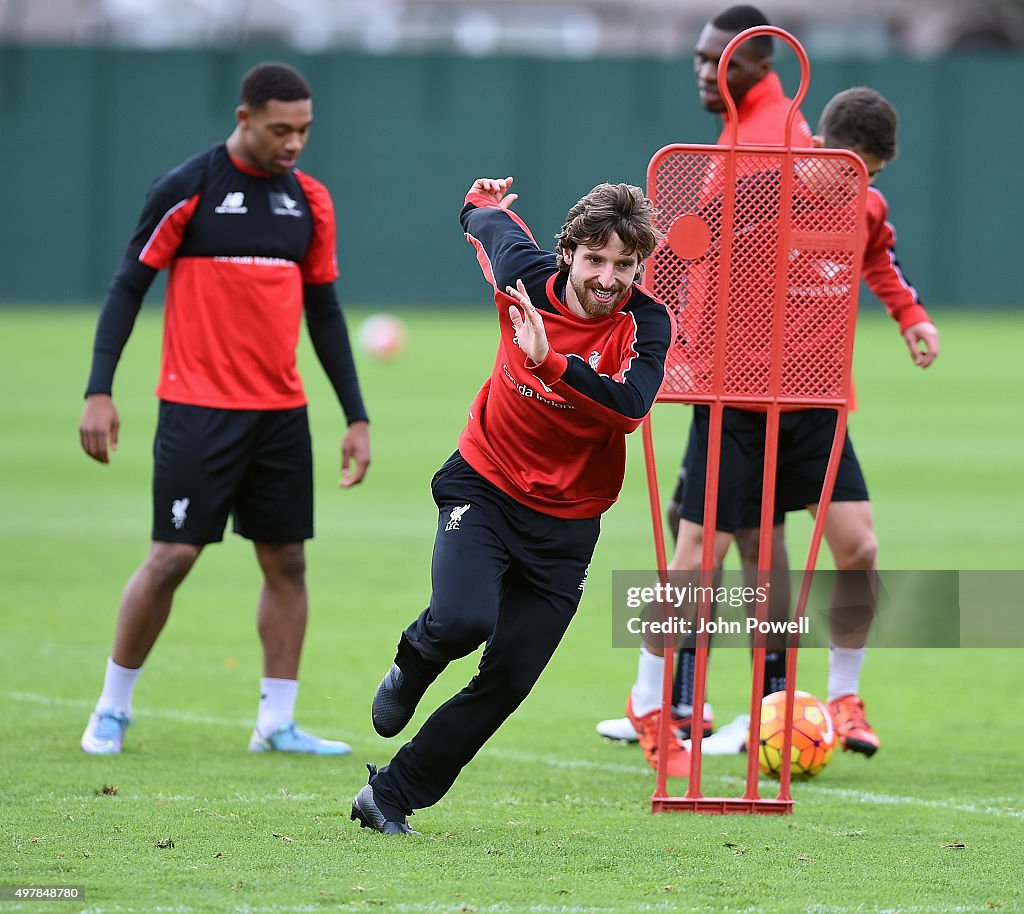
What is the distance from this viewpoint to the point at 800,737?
5988mm

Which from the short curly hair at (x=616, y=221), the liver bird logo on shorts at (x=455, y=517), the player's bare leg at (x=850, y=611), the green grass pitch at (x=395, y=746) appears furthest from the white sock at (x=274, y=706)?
the short curly hair at (x=616, y=221)

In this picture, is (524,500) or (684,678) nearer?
(524,500)

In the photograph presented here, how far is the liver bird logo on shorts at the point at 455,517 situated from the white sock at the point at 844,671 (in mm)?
2205

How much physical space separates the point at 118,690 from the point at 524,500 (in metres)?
2.15

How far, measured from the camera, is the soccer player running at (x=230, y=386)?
250 inches

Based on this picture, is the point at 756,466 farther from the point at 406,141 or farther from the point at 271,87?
the point at 406,141

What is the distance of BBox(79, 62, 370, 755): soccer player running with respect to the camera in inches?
250

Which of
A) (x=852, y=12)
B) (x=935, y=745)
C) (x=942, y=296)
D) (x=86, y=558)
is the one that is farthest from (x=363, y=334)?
(x=852, y=12)

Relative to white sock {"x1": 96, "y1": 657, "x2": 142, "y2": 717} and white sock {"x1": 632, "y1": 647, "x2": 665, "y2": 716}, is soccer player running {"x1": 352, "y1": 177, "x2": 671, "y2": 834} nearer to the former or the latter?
white sock {"x1": 632, "y1": 647, "x2": 665, "y2": 716}

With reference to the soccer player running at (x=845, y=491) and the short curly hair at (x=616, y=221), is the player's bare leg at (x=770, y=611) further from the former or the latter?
the short curly hair at (x=616, y=221)

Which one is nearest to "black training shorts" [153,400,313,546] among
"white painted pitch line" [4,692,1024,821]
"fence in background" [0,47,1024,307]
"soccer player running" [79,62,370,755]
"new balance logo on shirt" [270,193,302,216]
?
"soccer player running" [79,62,370,755]

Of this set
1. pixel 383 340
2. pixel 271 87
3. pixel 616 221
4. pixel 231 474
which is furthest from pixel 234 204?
pixel 383 340

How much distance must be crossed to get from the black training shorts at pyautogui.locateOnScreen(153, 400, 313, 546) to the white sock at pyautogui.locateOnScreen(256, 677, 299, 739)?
568 mm

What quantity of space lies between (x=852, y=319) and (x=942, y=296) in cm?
2939
